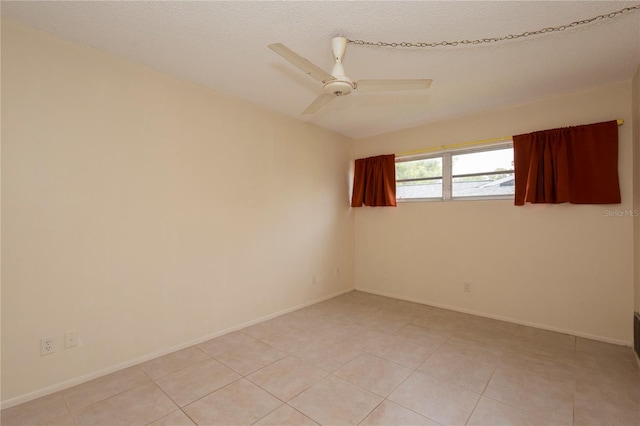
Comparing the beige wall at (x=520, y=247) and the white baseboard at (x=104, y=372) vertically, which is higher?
the beige wall at (x=520, y=247)

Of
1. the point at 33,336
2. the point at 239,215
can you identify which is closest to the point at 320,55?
the point at 239,215

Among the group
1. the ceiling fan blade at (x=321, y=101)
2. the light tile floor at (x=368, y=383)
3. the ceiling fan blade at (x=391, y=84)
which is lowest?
the light tile floor at (x=368, y=383)

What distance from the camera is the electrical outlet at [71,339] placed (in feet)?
6.80

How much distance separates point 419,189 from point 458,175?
542mm

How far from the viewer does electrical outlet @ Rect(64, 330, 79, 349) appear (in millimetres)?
2072

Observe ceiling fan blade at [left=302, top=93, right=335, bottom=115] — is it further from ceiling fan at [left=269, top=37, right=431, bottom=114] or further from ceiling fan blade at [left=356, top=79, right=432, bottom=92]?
ceiling fan blade at [left=356, top=79, right=432, bottom=92]

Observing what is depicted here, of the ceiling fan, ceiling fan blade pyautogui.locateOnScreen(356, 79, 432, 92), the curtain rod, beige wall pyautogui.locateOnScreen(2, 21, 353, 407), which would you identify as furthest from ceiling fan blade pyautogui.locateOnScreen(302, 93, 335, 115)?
the curtain rod

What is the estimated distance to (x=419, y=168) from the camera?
13.4 feet

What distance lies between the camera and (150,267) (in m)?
2.48

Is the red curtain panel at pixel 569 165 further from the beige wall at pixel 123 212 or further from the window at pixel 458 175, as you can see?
the beige wall at pixel 123 212

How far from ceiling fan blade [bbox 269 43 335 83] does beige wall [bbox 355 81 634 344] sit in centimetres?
256

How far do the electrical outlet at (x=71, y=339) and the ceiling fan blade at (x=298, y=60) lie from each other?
239cm

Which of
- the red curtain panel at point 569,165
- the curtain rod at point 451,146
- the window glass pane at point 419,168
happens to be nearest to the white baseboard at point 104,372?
the window glass pane at point 419,168

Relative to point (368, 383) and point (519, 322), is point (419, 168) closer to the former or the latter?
point (519, 322)
